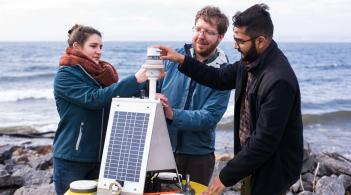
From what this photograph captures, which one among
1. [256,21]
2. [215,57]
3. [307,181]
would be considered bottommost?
[307,181]

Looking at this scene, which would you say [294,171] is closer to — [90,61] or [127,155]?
[127,155]

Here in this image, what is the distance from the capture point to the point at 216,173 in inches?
283

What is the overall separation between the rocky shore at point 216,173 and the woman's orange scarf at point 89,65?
8.48 ft

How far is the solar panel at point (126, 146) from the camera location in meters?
3.31

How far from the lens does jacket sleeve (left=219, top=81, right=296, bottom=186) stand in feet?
9.84

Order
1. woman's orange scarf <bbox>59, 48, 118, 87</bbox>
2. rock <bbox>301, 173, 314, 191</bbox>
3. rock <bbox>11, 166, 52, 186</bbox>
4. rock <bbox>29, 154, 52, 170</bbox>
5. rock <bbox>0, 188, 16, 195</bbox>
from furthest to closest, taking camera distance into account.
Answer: rock <bbox>29, 154, 52, 170</bbox>, rock <bbox>301, 173, 314, 191</bbox>, rock <bbox>11, 166, 52, 186</bbox>, rock <bbox>0, 188, 16, 195</bbox>, woman's orange scarf <bbox>59, 48, 118, 87</bbox>

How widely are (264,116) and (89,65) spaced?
1.39 m

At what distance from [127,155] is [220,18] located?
1.31 m

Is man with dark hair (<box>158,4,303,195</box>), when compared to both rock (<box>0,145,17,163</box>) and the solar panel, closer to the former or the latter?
the solar panel

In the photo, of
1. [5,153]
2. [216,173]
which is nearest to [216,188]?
[216,173]

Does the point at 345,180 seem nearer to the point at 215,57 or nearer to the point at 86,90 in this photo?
the point at 215,57

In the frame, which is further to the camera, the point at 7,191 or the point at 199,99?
the point at 7,191

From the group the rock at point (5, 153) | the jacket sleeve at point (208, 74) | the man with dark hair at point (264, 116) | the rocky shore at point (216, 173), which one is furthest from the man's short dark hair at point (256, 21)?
the rock at point (5, 153)

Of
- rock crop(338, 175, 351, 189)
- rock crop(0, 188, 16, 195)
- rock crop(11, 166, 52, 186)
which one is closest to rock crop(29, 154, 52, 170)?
rock crop(11, 166, 52, 186)
